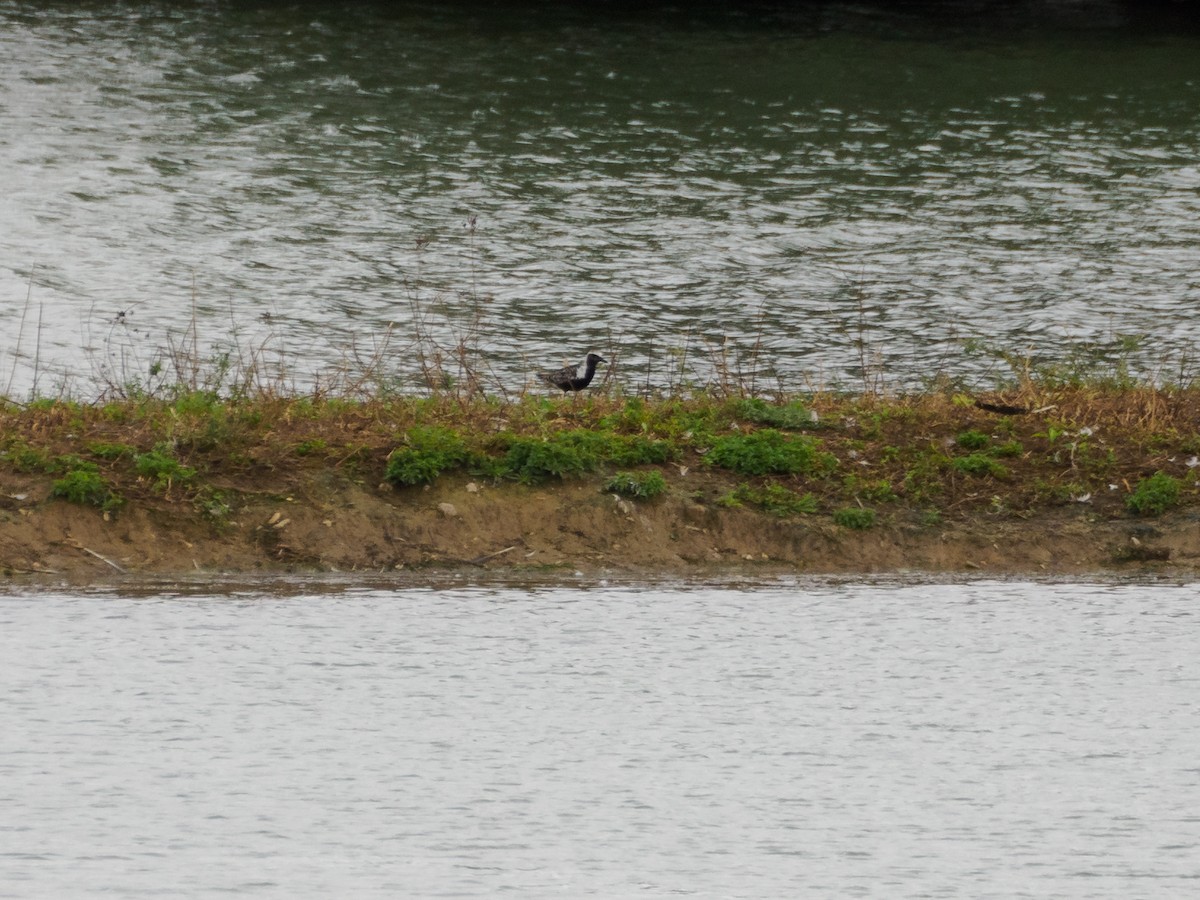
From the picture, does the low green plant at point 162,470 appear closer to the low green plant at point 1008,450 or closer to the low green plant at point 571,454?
the low green plant at point 571,454

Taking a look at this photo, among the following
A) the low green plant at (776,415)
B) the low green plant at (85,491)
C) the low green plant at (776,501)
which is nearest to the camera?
the low green plant at (85,491)

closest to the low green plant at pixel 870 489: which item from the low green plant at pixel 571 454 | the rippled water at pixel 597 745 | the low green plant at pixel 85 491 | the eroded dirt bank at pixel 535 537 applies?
the eroded dirt bank at pixel 535 537

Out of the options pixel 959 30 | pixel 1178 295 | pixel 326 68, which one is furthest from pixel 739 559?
pixel 959 30

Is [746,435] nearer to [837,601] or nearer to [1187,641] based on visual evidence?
[837,601]

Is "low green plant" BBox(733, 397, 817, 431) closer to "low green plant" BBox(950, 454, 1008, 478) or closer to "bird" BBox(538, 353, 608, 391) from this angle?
"low green plant" BBox(950, 454, 1008, 478)

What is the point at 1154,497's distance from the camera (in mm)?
10875

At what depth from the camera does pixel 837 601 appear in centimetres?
965

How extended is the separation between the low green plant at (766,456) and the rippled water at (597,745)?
145cm

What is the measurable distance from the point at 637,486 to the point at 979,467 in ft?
6.86

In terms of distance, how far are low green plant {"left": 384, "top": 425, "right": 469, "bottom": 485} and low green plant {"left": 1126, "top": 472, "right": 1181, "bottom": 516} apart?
3832mm

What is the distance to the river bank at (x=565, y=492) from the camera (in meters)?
10.2

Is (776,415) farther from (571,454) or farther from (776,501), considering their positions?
(571,454)

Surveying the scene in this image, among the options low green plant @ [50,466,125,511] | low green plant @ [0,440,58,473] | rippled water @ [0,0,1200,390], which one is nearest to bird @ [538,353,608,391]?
rippled water @ [0,0,1200,390]

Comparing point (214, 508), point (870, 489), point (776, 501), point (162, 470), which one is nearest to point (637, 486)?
point (776, 501)
